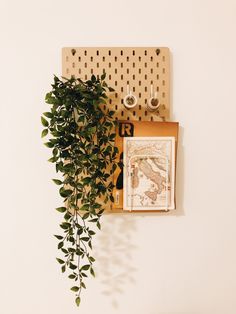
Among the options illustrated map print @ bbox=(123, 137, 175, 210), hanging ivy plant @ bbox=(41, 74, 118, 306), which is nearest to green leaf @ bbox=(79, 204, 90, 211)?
hanging ivy plant @ bbox=(41, 74, 118, 306)

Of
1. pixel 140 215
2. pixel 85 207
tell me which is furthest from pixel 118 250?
pixel 85 207

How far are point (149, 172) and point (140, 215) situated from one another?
179 millimetres

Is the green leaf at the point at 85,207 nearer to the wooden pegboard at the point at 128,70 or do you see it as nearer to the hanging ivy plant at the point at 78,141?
the hanging ivy plant at the point at 78,141

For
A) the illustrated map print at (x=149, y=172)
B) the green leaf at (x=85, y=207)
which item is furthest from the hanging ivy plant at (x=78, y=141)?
the illustrated map print at (x=149, y=172)

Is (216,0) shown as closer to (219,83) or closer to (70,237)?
(219,83)

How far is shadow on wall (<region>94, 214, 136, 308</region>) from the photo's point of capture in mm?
1197

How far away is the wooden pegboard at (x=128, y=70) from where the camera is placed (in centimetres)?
116

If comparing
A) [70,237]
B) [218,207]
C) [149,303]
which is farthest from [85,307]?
[218,207]

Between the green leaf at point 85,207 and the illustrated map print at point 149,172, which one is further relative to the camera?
the illustrated map print at point 149,172

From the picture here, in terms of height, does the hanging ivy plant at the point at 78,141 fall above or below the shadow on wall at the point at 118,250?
above

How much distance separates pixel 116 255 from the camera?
1203 mm

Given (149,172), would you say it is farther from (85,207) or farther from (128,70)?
(128,70)

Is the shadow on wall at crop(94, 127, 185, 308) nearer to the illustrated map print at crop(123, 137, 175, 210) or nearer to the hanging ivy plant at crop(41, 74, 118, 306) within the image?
the illustrated map print at crop(123, 137, 175, 210)

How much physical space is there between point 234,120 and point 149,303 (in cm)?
79
